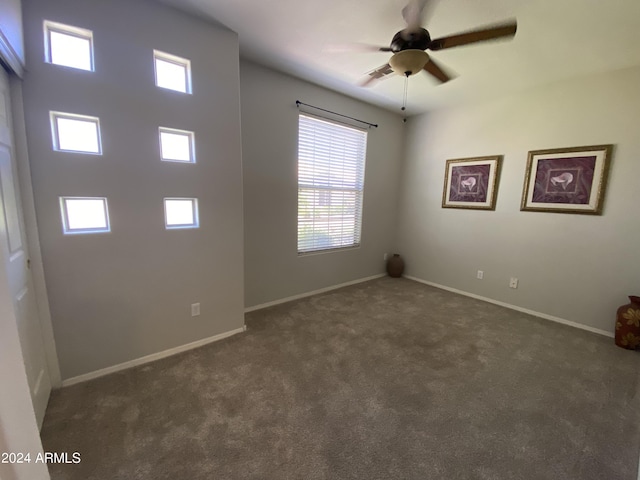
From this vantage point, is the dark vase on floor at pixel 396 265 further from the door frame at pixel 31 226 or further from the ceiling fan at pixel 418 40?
the door frame at pixel 31 226

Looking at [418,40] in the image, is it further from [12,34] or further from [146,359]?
[146,359]

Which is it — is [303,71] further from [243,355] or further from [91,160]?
[243,355]

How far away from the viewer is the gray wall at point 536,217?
2.53 metres

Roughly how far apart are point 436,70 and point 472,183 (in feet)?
6.91

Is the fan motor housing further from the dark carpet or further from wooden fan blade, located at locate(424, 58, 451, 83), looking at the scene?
the dark carpet

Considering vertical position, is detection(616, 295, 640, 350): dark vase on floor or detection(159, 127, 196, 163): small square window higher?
detection(159, 127, 196, 163): small square window

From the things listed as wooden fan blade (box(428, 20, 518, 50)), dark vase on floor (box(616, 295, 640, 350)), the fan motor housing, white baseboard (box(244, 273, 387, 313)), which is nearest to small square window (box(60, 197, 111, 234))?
white baseboard (box(244, 273, 387, 313))

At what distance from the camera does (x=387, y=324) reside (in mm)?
2803

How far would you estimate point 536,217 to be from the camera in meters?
3.07

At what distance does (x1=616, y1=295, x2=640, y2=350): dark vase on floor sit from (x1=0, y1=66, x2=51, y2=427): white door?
179 inches

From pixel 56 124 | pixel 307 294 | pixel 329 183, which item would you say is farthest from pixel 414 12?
pixel 307 294

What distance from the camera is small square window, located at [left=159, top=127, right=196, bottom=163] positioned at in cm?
199

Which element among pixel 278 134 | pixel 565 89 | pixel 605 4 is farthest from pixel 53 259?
pixel 565 89

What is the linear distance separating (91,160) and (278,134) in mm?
1770
